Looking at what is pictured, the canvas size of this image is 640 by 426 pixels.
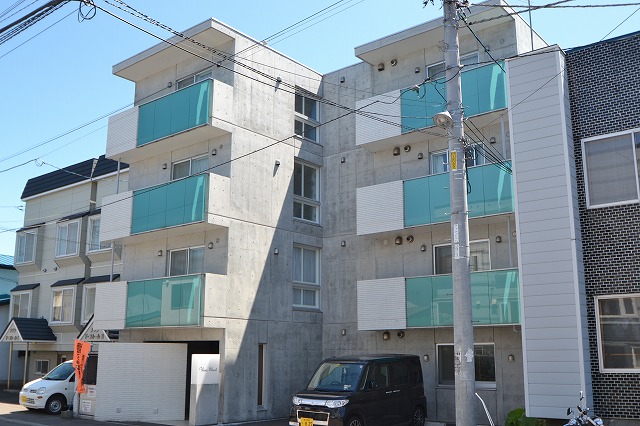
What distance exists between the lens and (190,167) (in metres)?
20.8

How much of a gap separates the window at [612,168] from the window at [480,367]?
5353 millimetres

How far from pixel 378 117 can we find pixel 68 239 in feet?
54.1

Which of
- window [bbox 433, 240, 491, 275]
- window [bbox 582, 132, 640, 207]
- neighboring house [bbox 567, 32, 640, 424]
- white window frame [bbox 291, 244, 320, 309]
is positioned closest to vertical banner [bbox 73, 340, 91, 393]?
white window frame [bbox 291, 244, 320, 309]

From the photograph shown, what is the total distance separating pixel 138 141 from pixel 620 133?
14533 millimetres

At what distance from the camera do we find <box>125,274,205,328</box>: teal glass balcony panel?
17.4 m

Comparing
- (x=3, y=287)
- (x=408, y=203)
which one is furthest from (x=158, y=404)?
(x=3, y=287)

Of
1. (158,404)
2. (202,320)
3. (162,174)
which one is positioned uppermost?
(162,174)

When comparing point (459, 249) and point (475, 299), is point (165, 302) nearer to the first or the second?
point (475, 299)

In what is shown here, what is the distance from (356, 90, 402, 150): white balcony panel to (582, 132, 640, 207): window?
6.31 meters

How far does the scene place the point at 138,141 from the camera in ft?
68.6

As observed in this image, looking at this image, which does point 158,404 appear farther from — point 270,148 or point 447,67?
point 447,67

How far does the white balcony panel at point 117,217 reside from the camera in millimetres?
20513

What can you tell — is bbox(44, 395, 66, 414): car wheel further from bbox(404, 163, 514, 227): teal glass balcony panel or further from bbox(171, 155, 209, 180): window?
bbox(404, 163, 514, 227): teal glass balcony panel

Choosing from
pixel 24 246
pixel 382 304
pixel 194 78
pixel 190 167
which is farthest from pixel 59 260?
pixel 382 304
